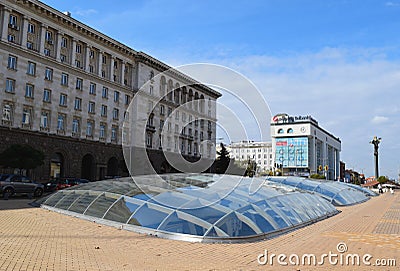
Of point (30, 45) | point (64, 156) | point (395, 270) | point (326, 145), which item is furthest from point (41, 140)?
point (326, 145)

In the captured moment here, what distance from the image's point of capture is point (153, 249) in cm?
930

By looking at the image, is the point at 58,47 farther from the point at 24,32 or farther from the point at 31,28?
the point at 24,32

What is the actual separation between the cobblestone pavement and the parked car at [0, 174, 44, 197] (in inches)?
464

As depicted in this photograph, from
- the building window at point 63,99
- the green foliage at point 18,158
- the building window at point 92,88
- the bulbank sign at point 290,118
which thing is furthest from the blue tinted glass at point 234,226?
the bulbank sign at point 290,118

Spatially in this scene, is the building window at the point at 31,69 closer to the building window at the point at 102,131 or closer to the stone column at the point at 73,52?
the stone column at the point at 73,52

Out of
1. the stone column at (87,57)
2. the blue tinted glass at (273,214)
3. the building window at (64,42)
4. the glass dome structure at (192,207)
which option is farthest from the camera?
the stone column at (87,57)

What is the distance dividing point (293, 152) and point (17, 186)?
367 feet

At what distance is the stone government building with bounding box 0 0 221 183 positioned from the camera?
38.8m

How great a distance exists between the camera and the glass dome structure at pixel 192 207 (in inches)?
438

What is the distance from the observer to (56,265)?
7.30 metres

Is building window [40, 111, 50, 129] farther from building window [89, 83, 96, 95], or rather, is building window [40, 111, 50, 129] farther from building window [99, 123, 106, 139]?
building window [99, 123, 106, 139]

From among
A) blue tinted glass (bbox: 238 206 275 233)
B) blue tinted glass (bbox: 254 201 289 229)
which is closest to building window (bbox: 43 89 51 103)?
blue tinted glass (bbox: 254 201 289 229)

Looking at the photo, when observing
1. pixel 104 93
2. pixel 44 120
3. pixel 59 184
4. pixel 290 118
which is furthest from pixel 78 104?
pixel 290 118

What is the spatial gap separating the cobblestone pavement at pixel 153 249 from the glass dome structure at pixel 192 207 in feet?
1.76
